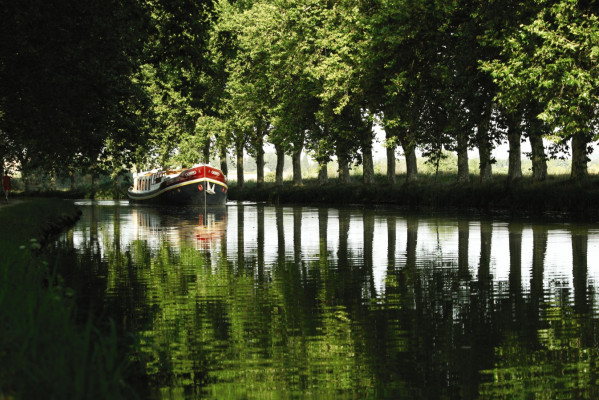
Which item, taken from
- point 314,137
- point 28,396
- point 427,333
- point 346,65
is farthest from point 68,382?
point 314,137

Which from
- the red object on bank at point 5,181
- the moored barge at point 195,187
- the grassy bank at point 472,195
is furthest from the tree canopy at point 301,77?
the red object on bank at point 5,181

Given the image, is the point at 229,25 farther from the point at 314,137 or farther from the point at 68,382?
the point at 68,382

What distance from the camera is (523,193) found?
35031mm

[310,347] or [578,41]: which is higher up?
[578,41]

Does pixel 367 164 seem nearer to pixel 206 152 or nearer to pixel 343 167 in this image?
pixel 343 167

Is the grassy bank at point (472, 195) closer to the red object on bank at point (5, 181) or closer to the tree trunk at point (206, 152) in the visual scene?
the tree trunk at point (206, 152)

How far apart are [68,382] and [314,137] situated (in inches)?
1943

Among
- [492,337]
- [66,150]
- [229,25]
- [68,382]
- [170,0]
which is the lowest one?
[492,337]

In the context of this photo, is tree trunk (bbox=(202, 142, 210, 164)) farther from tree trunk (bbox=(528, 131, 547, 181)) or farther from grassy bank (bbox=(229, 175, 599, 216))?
tree trunk (bbox=(528, 131, 547, 181))

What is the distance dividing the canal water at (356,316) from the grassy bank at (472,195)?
14.6m

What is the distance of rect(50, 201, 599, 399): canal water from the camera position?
19.4 ft

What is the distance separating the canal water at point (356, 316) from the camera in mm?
5926

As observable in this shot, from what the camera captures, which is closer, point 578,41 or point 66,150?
point 66,150

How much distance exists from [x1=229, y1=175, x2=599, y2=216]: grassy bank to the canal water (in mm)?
14598
